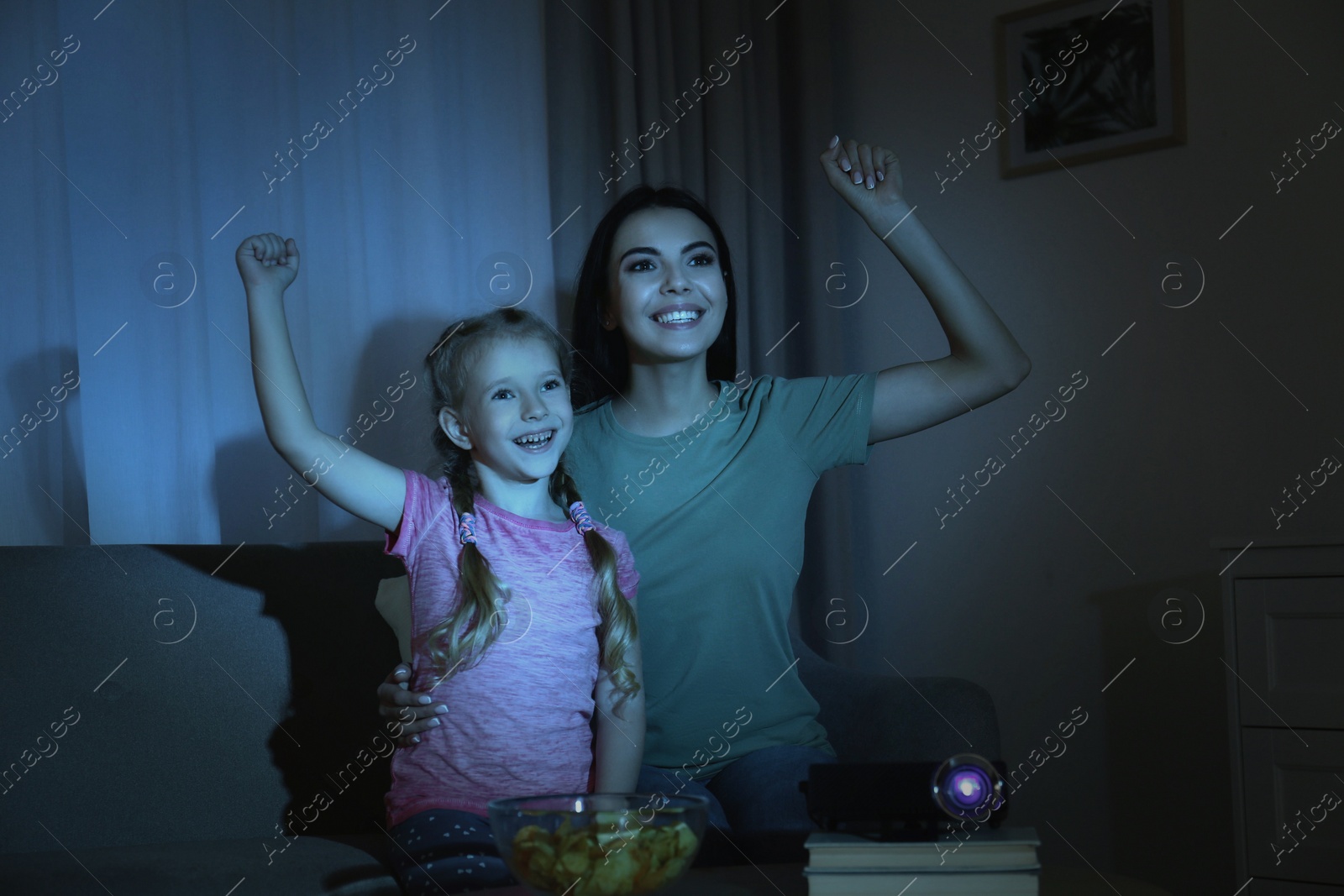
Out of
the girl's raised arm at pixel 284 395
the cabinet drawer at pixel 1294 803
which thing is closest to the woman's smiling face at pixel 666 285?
the girl's raised arm at pixel 284 395

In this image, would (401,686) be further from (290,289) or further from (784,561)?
(290,289)

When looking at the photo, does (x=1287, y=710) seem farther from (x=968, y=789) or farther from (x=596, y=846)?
(x=596, y=846)

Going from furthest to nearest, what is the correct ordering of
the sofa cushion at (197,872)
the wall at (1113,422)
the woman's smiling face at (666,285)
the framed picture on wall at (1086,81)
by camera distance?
the framed picture on wall at (1086,81) → the wall at (1113,422) → the woman's smiling face at (666,285) → the sofa cushion at (197,872)

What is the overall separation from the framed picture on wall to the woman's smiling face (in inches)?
43.9

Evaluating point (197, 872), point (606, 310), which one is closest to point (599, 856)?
point (197, 872)

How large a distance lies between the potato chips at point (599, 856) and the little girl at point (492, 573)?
0.35 meters

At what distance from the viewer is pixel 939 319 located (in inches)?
59.4

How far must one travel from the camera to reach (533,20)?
2.20m

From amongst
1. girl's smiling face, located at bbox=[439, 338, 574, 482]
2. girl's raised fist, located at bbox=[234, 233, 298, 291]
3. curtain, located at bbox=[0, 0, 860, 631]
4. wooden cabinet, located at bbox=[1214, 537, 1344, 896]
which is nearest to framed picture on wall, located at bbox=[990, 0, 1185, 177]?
curtain, located at bbox=[0, 0, 860, 631]

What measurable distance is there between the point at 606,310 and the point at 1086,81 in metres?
1.31

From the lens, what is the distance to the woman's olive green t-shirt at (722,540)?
4.96 ft

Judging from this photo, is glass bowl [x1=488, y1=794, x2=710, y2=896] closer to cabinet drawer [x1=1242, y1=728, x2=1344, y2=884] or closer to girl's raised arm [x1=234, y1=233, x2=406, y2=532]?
girl's raised arm [x1=234, y1=233, x2=406, y2=532]

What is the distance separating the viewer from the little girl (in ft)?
4.23

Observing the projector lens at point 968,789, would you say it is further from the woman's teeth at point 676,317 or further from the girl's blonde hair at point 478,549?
the woman's teeth at point 676,317
